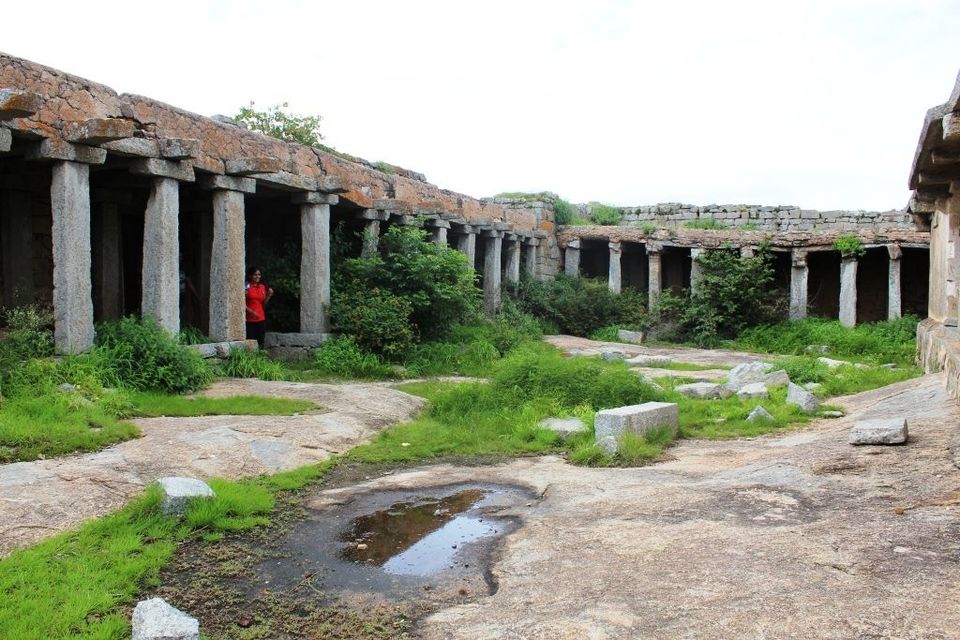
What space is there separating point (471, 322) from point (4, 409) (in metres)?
10.9

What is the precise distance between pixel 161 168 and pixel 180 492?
606cm

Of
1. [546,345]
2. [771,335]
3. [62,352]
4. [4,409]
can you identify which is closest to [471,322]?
[546,345]

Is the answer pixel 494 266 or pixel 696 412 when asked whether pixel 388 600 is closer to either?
pixel 696 412

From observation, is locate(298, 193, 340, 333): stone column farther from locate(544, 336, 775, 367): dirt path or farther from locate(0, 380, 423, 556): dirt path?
locate(544, 336, 775, 367): dirt path

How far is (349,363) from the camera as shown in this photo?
12766 millimetres

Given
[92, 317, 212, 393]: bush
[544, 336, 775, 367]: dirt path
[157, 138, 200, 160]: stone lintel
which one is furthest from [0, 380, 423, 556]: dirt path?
[544, 336, 775, 367]: dirt path

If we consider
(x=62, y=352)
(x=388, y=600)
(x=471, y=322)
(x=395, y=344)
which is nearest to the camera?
(x=388, y=600)

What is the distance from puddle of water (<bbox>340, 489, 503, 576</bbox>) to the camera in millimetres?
5082

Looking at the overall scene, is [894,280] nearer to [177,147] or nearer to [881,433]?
[881,433]

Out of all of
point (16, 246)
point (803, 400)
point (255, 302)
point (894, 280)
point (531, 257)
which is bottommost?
point (803, 400)

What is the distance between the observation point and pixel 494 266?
2078 cm

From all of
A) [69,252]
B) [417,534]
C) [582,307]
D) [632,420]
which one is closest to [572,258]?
[582,307]

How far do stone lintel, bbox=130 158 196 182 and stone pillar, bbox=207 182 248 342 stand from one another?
1.08 m

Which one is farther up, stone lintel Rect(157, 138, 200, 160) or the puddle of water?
stone lintel Rect(157, 138, 200, 160)
